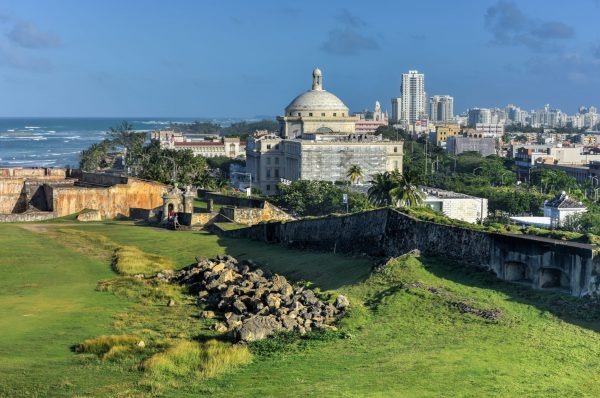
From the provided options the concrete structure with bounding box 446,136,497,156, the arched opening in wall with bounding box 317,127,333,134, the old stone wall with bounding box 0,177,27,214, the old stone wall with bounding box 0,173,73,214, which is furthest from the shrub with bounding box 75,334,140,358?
the concrete structure with bounding box 446,136,497,156

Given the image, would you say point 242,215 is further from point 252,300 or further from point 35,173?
point 35,173

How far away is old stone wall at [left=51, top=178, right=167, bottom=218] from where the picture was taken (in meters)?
49.1

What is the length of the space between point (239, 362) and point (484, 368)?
4935 mm

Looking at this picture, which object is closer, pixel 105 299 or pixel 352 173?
pixel 105 299

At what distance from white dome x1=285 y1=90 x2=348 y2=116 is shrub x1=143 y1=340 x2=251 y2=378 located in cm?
10712

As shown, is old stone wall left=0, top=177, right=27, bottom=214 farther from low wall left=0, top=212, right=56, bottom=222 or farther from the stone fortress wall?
the stone fortress wall

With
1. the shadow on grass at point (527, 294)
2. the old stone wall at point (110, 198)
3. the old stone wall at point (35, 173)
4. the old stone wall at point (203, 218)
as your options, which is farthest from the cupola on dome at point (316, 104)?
the shadow on grass at point (527, 294)

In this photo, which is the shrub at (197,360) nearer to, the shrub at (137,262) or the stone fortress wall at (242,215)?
the shrub at (137,262)

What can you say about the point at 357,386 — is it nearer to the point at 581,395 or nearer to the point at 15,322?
the point at 581,395

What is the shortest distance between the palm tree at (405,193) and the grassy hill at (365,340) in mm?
25424

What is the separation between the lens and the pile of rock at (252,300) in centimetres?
2025

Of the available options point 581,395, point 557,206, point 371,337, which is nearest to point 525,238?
point 371,337

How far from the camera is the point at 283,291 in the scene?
2400 centimetres

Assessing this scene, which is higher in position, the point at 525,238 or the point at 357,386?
the point at 525,238
